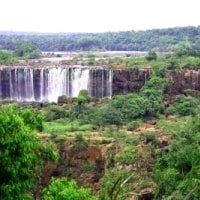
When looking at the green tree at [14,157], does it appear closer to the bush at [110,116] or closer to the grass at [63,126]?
the grass at [63,126]

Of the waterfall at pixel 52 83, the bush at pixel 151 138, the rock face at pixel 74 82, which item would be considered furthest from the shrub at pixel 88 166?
the waterfall at pixel 52 83

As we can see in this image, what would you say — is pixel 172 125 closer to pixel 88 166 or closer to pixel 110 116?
pixel 110 116

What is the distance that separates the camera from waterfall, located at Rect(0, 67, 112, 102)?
44812 millimetres

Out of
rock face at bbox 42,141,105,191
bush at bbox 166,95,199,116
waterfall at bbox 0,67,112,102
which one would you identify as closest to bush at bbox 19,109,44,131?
rock face at bbox 42,141,105,191

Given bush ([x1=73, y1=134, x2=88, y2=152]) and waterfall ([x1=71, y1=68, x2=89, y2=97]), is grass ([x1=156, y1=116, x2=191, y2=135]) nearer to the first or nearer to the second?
bush ([x1=73, y1=134, x2=88, y2=152])

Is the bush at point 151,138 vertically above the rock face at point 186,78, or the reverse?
the rock face at point 186,78

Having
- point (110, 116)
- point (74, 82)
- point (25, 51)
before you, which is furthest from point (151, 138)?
point (25, 51)

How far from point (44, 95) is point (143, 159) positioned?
21672 mm

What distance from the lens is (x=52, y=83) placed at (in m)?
46.3

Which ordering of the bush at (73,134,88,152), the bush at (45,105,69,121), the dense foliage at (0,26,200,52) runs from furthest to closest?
the dense foliage at (0,26,200,52), the bush at (45,105,69,121), the bush at (73,134,88,152)

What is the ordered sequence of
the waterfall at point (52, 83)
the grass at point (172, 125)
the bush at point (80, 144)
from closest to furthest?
the bush at point (80, 144) < the grass at point (172, 125) < the waterfall at point (52, 83)

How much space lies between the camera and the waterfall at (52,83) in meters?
44.8

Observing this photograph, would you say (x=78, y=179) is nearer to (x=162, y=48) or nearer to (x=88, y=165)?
(x=88, y=165)

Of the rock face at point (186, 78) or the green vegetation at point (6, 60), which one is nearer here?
the rock face at point (186, 78)
